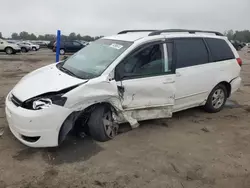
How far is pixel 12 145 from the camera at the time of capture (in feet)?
12.9

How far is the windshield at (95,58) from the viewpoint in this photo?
4.09m

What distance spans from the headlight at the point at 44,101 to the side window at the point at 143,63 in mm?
955

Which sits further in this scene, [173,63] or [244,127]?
[244,127]

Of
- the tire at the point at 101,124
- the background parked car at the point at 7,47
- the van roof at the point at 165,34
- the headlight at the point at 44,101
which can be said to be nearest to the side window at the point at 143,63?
the van roof at the point at 165,34

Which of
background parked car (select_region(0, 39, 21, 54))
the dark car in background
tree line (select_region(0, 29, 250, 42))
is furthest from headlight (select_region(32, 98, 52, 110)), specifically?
tree line (select_region(0, 29, 250, 42))

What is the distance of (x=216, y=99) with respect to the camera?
567 cm

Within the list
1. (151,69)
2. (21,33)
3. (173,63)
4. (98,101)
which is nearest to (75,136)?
(98,101)

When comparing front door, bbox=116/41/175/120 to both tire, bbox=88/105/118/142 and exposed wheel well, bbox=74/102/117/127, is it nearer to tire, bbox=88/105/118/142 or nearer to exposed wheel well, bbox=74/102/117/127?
tire, bbox=88/105/118/142

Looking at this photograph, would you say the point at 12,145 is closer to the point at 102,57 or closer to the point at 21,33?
the point at 102,57

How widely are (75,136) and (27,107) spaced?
3.37 feet

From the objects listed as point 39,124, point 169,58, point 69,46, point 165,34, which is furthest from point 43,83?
point 69,46

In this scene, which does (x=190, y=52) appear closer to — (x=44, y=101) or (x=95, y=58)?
(x=95, y=58)

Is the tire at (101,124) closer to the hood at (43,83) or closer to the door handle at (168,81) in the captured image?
the hood at (43,83)

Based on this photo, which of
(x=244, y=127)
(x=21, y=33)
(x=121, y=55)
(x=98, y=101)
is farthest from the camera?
(x=21, y=33)
